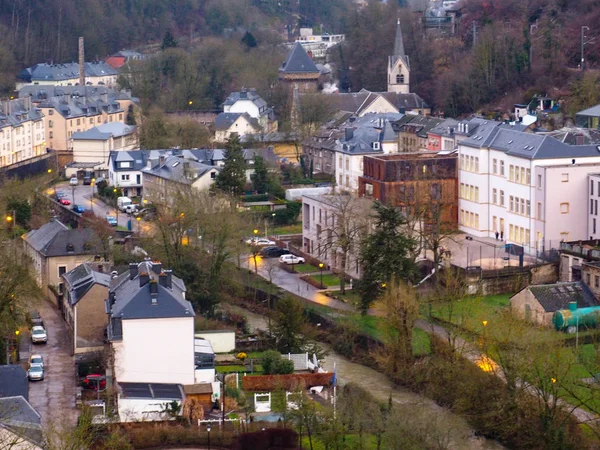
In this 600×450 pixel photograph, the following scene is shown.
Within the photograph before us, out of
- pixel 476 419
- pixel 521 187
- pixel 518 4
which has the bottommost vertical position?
pixel 476 419

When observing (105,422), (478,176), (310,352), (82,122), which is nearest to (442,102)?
(82,122)

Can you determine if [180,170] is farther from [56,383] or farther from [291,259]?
[56,383]

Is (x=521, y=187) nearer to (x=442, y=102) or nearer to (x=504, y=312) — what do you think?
(x=504, y=312)

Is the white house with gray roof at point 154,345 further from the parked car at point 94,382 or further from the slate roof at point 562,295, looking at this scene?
the slate roof at point 562,295

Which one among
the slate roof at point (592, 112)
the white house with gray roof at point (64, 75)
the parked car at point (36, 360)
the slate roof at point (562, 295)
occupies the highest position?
the white house with gray roof at point (64, 75)

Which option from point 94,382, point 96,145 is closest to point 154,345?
point 94,382

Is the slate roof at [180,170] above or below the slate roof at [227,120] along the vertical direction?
below

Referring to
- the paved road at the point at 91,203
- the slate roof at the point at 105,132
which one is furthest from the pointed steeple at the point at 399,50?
the paved road at the point at 91,203
